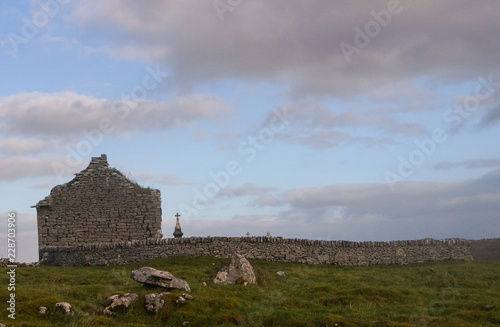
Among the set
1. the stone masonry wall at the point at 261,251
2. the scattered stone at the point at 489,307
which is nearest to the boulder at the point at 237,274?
the stone masonry wall at the point at 261,251

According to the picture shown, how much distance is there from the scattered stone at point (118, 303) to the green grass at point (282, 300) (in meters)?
0.26

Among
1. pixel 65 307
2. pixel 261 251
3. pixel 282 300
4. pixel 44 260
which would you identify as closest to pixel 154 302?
pixel 65 307

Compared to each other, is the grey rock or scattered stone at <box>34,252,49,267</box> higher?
scattered stone at <box>34,252,49,267</box>

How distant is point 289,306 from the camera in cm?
2189

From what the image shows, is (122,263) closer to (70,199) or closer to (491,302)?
(70,199)

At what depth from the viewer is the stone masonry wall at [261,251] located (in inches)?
1362

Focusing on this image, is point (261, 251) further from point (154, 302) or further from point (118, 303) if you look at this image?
point (118, 303)

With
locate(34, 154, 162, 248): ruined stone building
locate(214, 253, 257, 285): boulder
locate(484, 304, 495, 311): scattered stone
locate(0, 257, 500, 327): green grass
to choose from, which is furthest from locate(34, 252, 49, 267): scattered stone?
locate(484, 304, 495, 311): scattered stone

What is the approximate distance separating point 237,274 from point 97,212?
16.5 metres

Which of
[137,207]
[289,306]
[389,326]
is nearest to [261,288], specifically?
[289,306]

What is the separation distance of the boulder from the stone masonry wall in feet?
24.2

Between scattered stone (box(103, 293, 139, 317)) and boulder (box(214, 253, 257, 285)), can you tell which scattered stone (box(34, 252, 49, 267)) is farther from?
scattered stone (box(103, 293, 139, 317))

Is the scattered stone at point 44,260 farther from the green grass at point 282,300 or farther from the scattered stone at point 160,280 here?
the scattered stone at point 160,280

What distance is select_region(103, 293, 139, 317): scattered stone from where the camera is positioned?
21031mm
